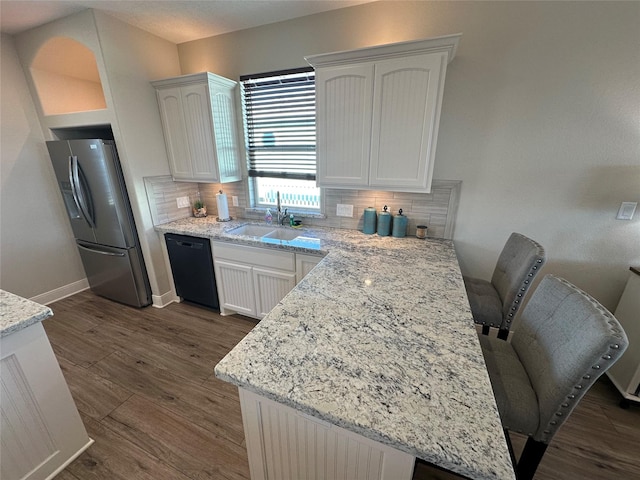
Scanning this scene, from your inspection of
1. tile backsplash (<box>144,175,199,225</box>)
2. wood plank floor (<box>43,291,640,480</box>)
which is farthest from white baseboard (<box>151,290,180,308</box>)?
tile backsplash (<box>144,175,199,225</box>)

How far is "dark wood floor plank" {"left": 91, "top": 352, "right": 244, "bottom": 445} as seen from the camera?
1.59 metres

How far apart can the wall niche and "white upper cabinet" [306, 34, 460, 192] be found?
226 cm

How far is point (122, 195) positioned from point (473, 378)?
117 inches

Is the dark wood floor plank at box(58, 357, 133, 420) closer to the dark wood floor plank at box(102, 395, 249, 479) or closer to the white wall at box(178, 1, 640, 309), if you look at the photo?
the dark wood floor plank at box(102, 395, 249, 479)

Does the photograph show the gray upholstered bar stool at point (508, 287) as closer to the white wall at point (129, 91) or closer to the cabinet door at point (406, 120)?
the cabinet door at point (406, 120)

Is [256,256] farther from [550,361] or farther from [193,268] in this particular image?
[550,361]

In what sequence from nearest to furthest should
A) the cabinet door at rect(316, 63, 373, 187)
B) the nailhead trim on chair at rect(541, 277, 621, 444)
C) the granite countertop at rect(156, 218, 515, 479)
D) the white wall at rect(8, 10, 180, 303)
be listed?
the granite countertop at rect(156, 218, 515, 479)
the nailhead trim on chair at rect(541, 277, 621, 444)
the cabinet door at rect(316, 63, 373, 187)
the white wall at rect(8, 10, 180, 303)

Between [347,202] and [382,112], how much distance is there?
0.83 meters

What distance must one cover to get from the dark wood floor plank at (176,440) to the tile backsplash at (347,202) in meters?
1.71

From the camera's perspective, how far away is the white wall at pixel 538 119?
1.59m

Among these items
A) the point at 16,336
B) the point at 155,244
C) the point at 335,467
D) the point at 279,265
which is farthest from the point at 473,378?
the point at 155,244

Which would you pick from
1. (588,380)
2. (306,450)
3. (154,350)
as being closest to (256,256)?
(154,350)

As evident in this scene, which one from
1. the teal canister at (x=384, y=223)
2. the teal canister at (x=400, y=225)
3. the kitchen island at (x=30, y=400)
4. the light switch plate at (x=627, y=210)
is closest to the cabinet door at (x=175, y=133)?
the kitchen island at (x=30, y=400)

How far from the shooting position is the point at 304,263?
205cm
